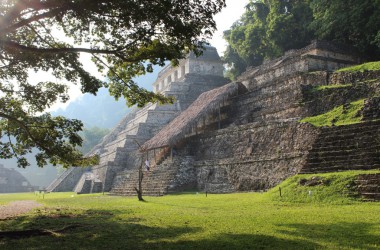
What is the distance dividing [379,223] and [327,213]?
1.56m

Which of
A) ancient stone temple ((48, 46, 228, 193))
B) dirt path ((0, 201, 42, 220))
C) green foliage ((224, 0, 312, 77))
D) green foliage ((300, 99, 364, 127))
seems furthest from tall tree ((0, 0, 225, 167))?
green foliage ((224, 0, 312, 77))

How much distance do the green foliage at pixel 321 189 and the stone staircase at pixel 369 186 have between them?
14 centimetres

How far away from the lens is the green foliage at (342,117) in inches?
504

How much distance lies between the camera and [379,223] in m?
5.91

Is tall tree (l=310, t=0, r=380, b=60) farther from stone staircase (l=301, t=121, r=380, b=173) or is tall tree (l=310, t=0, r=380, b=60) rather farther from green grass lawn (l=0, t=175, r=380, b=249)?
green grass lawn (l=0, t=175, r=380, b=249)

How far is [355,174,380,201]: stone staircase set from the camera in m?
8.65

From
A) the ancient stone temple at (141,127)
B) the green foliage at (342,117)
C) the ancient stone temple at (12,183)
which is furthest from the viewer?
the ancient stone temple at (12,183)

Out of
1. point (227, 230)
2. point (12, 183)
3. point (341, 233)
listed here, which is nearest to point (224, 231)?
point (227, 230)

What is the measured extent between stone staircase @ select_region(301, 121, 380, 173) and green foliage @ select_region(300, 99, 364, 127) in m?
0.93

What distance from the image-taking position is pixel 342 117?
43.7 ft

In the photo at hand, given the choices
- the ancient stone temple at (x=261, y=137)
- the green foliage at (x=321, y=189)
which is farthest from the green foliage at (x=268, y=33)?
the green foliage at (x=321, y=189)

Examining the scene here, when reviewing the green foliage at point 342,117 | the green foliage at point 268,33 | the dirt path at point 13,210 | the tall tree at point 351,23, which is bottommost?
the dirt path at point 13,210

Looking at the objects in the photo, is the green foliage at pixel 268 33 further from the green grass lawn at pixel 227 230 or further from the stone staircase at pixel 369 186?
the green grass lawn at pixel 227 230

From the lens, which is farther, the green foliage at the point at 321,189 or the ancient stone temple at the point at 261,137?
the ancient stone temple at the point at 261,137
